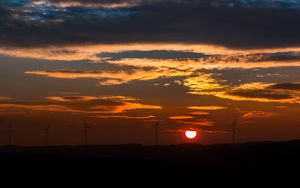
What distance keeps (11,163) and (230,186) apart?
34.2 meters

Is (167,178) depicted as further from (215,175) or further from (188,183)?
(215,175)

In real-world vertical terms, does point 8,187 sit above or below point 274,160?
above

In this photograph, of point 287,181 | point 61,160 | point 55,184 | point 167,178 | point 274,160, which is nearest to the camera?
point 55,184

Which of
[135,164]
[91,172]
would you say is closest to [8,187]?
[91,172]

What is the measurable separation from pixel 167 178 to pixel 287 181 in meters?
19.4

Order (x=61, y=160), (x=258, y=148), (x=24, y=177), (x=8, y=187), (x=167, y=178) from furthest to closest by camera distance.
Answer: (x=258, y=148) → (x=61, y=160) → (x=167, y=178) → (x=24, y=177) → (x=8, y=187)

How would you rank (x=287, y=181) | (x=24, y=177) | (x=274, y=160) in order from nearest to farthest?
(x=24, y=177) < (x=287, y=181) < (x=274, y=160)

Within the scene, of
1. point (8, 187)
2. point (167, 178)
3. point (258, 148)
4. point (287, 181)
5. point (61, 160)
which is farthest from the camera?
point (258, 148)

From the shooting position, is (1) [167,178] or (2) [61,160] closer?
(1) [167,178]

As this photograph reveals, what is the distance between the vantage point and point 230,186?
7538 cm

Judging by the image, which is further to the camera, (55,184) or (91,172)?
(91,172)

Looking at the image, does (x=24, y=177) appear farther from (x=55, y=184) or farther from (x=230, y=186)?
(x=230, y=186)

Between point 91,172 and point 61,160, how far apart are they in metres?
12.9

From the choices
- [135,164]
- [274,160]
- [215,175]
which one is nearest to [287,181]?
[215,175]
